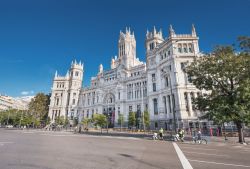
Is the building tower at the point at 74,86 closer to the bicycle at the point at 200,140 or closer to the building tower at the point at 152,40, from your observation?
the building tower at the point at 152,40

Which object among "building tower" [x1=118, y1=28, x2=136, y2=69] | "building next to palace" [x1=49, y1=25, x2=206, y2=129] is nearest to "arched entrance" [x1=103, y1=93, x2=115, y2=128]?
"building next to palace" [x1=49, y1=25, x2=206, y2=129]

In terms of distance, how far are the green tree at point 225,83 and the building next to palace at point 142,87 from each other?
2804 mm

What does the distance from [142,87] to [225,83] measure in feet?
136

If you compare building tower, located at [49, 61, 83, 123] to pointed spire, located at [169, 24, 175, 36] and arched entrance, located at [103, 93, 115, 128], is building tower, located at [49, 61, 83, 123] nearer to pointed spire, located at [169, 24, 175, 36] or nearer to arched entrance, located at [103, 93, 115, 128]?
arched entrance, located at [103, 93, 115, 128]

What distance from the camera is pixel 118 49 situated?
9131cm

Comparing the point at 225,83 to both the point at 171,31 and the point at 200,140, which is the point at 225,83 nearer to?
the point at 200,140

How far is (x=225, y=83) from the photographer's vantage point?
2305 centimetres

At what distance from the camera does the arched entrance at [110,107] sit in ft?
233

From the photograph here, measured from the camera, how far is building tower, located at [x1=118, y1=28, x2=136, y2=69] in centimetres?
8215

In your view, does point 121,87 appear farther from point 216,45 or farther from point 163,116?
point 216,45

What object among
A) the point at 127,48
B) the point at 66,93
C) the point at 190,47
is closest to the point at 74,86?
the point at 66,93

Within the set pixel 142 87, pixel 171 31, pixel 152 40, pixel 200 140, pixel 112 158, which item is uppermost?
pixel 152 40

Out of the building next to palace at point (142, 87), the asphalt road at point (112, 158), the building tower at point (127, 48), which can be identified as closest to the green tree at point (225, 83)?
the building next to palace at point (142, 87)

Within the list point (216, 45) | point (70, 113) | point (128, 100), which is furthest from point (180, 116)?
point (70, 113)
